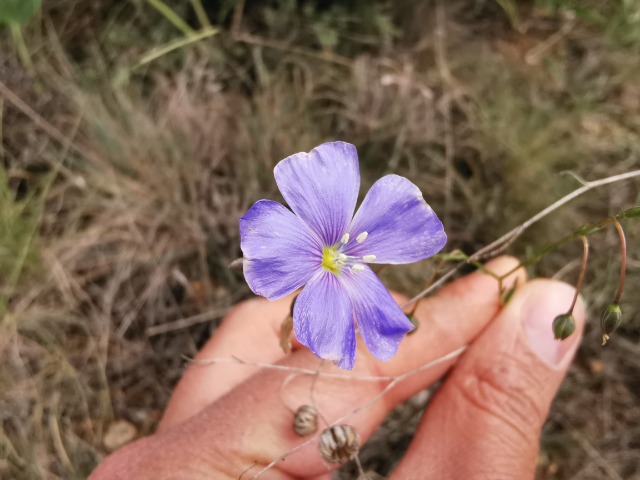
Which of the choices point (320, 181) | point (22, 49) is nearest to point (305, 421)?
point (320, 181)

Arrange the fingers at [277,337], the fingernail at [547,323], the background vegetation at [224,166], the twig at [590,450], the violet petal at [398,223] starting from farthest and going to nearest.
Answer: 1. the background vegetation at [224,166]
2. the twig at [590,450]
3. the fingers at [277,337]
4. the fingernail at [547,323]
5. the violet petal at [398,223]

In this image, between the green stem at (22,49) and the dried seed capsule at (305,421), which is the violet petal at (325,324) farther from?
the green stem at (22,49)

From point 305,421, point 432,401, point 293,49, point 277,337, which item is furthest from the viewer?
→ point 293,49

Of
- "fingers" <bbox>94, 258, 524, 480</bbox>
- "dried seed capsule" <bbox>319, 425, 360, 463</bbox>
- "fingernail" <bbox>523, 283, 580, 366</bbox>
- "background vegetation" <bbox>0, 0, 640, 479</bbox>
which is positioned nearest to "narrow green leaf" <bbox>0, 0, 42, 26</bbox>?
"background vegetation" <bbox>0, 0, 640, 479</bbox>

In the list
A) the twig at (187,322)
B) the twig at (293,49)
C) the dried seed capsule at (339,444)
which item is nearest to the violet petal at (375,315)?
the dried seed capsule at (339,444)

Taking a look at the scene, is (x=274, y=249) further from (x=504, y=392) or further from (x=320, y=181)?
(x=504, y=392)

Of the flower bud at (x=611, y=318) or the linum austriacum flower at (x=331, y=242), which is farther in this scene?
the flower bud at (x=611, y=318)

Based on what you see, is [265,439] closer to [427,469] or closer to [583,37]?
[427,469]

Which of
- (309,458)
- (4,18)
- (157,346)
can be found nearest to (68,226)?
(157,346)
